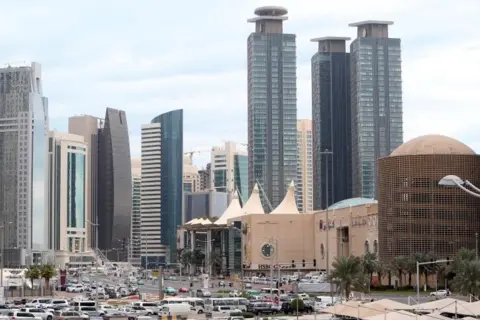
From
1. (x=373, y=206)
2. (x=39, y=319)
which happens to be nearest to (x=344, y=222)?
(x=373, y=206)

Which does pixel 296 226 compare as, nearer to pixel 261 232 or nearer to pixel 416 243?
pixel 261 232

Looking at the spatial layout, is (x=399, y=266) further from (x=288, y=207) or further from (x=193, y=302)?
(x=288, y=207)

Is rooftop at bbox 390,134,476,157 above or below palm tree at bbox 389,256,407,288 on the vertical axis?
above

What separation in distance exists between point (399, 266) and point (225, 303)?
3335cm

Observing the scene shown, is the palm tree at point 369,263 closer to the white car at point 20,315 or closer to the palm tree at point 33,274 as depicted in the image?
the palm tree at point 33,274

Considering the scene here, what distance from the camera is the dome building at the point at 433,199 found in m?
119

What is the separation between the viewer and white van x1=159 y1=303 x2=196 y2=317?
78.8 meters

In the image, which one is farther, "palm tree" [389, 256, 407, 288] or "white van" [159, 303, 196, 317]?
"palm tree" [389, 256, 407, 288]

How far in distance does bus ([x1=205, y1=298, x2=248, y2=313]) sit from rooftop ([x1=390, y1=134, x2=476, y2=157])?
38636mm

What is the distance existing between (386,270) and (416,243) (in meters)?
4.92

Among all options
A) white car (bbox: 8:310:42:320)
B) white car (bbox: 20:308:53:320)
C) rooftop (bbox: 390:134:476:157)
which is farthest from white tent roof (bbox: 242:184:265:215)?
white car (bbox: 8:310:42:320)

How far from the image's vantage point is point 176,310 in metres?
80.2

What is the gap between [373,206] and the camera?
447 feet

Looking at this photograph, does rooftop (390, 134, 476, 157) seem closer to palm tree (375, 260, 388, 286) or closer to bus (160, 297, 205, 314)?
palm tree (375, 260, 388, 286)
